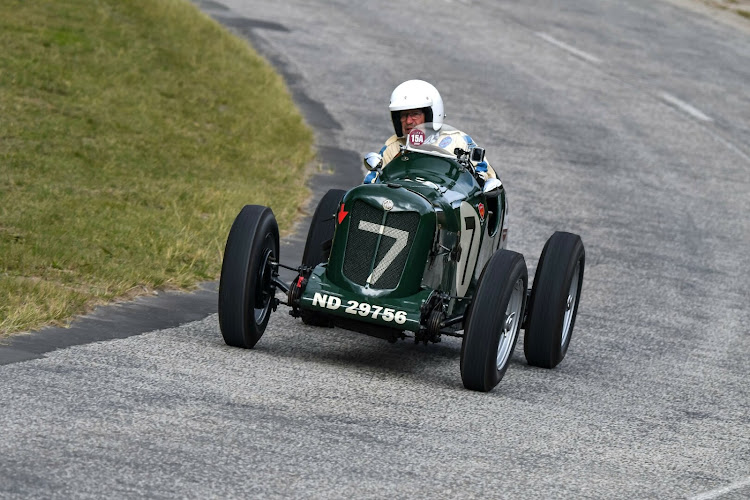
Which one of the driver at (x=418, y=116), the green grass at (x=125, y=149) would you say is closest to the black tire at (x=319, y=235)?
the driver at (x=418, y=116)

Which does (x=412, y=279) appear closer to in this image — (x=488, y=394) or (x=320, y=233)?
(x=488, y=394)

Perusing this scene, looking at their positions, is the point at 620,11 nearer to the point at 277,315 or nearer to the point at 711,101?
the point at 711,101

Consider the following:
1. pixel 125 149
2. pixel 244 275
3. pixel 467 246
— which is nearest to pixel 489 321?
pixel 467 246

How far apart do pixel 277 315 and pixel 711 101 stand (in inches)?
627

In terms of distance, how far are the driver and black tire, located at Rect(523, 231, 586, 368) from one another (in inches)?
31.8

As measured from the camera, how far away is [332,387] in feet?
26.3

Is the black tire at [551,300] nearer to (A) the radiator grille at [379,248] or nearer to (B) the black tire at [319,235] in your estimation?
(A) the radiator grille at [379,248]

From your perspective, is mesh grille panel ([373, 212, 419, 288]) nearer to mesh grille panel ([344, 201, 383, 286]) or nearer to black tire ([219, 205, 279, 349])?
mesh grille panel ([344, 201, 383, 286])

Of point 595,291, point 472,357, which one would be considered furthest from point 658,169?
point 472,357

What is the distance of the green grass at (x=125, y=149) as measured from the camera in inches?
413

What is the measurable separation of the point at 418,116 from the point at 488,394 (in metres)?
2.42

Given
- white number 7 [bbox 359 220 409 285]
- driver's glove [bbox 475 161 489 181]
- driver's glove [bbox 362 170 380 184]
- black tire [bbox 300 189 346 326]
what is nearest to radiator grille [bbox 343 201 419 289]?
white number 7 [bbox 359 220 409 285]

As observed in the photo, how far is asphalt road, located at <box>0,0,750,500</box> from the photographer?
6.38 meters

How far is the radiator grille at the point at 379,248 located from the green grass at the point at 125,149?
2016mm
